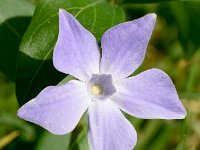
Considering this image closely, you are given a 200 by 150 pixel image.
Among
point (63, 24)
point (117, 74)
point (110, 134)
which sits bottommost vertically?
point (110, 134)

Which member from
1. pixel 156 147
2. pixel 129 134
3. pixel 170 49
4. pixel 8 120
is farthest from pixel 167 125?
pixel 129 134

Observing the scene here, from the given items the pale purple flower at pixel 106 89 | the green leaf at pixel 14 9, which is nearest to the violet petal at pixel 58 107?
the pale purple flower at pixel 106 89

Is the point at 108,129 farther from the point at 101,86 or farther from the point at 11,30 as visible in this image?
the point at 11,30

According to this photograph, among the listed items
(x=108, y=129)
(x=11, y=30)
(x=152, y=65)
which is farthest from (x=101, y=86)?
(x=152, y=65)

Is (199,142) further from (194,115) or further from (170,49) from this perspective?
(170,49)

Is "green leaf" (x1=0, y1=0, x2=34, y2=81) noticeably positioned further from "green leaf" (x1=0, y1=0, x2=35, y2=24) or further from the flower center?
the flower center
